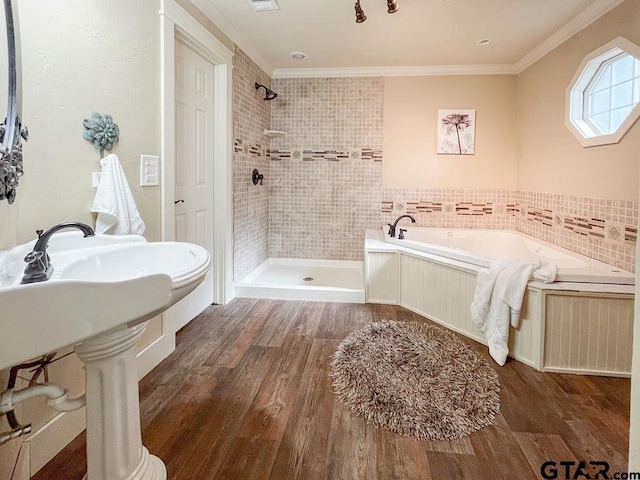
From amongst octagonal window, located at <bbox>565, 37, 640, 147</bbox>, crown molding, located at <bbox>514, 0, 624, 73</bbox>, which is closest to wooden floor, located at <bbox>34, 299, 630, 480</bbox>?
octagonal window, located at <bbox>565, 37, 640, 147</bbox>

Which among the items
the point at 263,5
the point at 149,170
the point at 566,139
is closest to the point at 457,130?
the point at 566,139

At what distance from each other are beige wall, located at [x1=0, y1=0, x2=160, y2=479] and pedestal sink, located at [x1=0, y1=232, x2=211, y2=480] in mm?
174

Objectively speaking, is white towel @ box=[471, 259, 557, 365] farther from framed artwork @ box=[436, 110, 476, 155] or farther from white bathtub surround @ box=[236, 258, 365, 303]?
framed artwork @ box=[436, 110, 476, 155]

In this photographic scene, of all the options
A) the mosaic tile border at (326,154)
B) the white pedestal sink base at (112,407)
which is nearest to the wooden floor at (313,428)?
the white pedestal sink base at (112,407)

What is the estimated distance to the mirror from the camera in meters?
1.20

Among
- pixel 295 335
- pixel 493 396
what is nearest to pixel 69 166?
pixel 295 335

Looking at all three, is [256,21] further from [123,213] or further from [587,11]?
[587,11]

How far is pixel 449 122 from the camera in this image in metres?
4.20

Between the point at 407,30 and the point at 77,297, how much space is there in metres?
3.22

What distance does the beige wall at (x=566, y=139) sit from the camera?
2.44 metres

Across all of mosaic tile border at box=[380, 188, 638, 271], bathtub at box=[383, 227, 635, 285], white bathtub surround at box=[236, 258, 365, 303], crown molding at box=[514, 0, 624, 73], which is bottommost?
white bathtub surround at box=[236, 258, 365, 303]

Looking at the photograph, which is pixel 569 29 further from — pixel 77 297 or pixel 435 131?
pixel 77 297

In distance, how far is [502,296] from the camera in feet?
7.52

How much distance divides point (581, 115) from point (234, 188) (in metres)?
2.88
